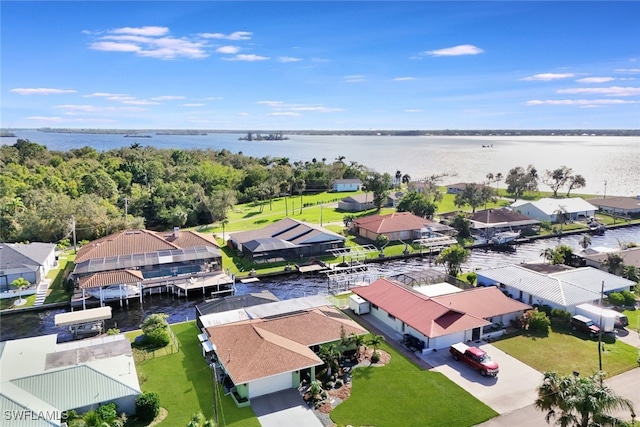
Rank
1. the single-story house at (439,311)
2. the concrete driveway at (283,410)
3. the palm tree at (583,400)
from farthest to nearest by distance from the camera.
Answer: the single-story house at (439,311) < the concrete driveway at (283,410) < the palm tree at (583,400)

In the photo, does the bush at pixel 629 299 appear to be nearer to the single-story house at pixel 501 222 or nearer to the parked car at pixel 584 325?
the parked car at pixel 584 325

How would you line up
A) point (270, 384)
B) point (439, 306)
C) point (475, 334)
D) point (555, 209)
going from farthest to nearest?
point (555, 209) → point (439, 306) → point (475, 334) → point (270, 384)

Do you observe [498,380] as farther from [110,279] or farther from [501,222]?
[501,222]

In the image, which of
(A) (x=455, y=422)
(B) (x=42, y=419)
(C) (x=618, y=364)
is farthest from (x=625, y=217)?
(B) (x=42, y=419)

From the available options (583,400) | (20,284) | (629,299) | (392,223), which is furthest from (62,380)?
(392,223)

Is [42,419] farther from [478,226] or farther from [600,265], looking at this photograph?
[478,226]

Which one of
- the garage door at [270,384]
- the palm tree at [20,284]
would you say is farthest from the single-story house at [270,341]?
the palm tree at [20,284]

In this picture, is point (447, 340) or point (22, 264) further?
point (22, 264)
